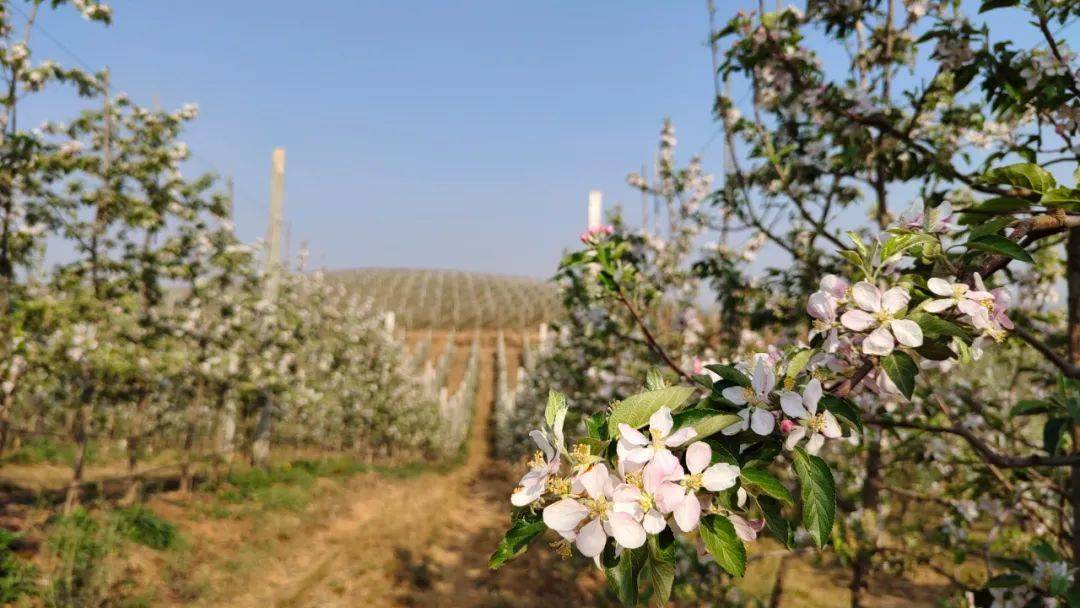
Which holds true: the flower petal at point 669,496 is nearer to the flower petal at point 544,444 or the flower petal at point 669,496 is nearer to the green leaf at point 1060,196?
the flower petal at point 544,444

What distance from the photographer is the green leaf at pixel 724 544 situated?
867 millimetres

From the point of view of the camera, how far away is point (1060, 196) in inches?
A: 44.4

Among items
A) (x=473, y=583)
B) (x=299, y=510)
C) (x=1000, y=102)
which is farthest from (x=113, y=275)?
(x=1000, y=102)

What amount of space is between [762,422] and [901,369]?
28 centimetres

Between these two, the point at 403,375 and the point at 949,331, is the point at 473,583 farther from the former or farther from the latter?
the point at 403,375

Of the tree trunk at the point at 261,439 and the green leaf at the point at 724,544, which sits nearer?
the green leaf at the point at 724,544

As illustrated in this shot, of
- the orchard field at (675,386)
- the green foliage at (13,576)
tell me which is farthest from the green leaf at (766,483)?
the green foliage at (13,576)

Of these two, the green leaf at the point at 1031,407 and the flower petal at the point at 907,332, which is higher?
the flower petal at the point at 907,332

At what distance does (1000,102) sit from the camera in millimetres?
2154

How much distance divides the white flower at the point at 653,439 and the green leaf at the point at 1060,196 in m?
0.90

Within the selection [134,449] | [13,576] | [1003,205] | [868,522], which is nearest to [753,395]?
[1003,205]

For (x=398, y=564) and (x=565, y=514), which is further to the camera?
(x=398, y=564)

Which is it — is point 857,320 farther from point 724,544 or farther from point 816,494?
point 724,544

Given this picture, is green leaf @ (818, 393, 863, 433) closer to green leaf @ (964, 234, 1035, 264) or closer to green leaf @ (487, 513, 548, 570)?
green leaf @ (964, 234, 1035, 264)
